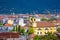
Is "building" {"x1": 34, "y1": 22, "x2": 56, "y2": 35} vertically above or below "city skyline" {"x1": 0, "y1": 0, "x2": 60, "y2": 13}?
below

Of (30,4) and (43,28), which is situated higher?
(30,4)

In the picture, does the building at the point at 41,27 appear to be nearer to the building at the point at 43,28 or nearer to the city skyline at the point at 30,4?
the building at the point at 43,28

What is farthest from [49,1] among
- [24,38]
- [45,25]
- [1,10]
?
[24,38]

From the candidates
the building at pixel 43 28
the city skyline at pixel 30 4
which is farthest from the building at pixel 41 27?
the city skyline at pixel 30 4

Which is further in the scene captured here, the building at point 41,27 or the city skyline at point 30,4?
the city skyline at point 30,4

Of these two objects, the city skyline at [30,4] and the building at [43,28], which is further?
the city skyline at [30,4]

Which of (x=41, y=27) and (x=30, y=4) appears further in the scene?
(x=30, y=4)

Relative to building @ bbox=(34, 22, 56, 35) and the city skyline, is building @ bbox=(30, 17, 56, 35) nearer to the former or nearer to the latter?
building @ bbox=(34, 22, 56, 35)

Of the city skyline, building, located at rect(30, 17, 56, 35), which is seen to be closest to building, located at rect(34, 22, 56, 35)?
building, located at rect(30, 17, 56, 35)

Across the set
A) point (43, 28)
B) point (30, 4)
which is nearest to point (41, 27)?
point (43, 28)

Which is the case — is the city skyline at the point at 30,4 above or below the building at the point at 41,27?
above

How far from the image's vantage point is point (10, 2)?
36969 millimetres

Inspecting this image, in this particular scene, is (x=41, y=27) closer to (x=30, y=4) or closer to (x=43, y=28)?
(x=43, y=28)

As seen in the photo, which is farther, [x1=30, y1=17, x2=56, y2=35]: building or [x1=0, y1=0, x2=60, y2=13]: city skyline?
[x1=0, y1=0, x2=60, y2=13]: city skyline
